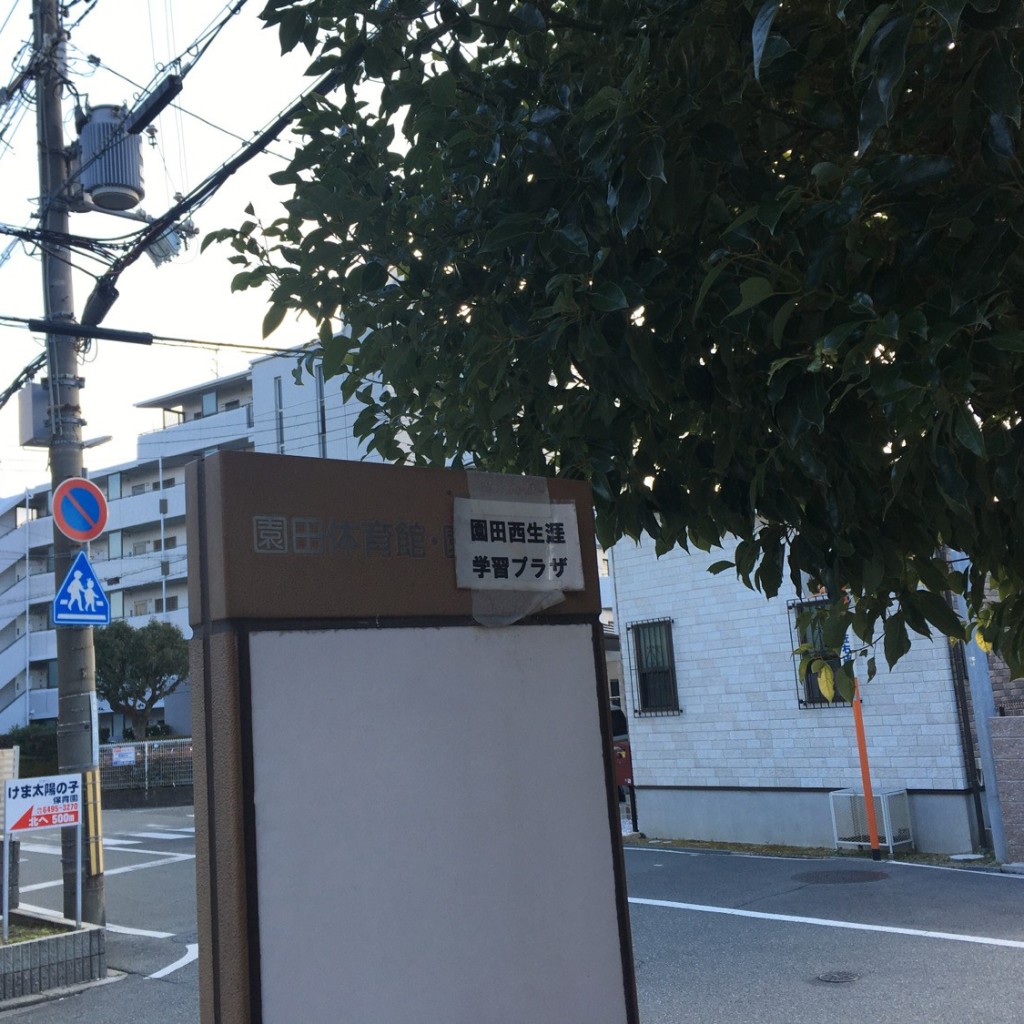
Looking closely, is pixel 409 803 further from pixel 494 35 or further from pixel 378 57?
pixel 494 35

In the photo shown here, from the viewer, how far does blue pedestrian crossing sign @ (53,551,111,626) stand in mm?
9938

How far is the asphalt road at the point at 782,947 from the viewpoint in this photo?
7.17 m

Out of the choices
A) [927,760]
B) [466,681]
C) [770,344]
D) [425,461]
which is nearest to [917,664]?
[927,760]

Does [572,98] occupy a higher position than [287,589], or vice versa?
[572,98]

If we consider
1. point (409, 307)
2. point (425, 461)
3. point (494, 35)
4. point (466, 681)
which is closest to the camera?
point (466, 681)

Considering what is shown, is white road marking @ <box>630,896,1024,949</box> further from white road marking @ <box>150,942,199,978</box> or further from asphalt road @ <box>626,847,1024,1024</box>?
white road marking @ <box>150,942,199,978</box>

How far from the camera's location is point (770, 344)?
9.68 feet

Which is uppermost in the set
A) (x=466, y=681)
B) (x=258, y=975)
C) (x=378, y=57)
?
(x=378, y=57)

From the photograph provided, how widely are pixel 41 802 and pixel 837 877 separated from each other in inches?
334

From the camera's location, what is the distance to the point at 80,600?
10102 mm

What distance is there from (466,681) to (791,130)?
85.4 inches

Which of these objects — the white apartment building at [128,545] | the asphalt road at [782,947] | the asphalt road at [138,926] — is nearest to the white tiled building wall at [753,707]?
the asphalt road at [782,947]

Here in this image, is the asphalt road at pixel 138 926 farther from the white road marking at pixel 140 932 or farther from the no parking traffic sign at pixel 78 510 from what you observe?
the no parking traffic sign at pixel 78 510

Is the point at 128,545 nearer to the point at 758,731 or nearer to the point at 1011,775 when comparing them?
the point at 758,731
